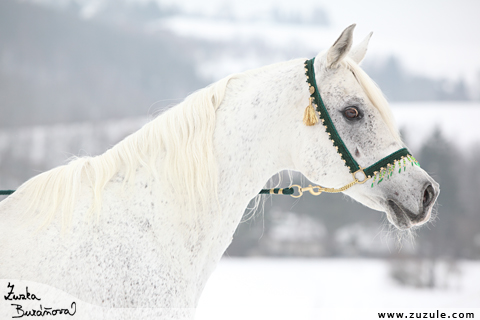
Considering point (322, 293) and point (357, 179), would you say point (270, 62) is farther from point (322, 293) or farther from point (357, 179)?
point (357, 179)

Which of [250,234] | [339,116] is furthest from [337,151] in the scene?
[250,234]

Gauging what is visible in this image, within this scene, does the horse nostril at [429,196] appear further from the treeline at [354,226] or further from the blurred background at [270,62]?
the treeline at [354,226]

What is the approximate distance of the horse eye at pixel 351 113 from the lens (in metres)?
1.72

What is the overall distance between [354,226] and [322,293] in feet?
38.9

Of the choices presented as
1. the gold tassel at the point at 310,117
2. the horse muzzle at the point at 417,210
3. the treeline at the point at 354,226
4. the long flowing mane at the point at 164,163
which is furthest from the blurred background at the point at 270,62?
the gold tassel at the point at 310,117

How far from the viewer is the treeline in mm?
17016


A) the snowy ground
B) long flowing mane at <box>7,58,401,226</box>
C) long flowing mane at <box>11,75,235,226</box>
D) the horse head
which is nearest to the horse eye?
the horse head

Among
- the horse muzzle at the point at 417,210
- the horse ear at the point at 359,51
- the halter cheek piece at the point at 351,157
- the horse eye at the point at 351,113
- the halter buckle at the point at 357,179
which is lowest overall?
the horse muzzle at the point at 417,210

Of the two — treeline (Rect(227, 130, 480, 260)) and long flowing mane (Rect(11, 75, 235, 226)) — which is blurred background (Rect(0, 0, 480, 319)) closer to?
treeline (Rect(227, 130, 480, 260))

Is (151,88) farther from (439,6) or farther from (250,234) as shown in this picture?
(439,6)

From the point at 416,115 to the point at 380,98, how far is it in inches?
977

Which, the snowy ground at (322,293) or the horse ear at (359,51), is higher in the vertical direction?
the horse ear at (359,51)

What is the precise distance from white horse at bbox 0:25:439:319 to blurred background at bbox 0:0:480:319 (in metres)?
0.31

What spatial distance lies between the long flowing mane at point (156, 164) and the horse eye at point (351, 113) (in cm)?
67
